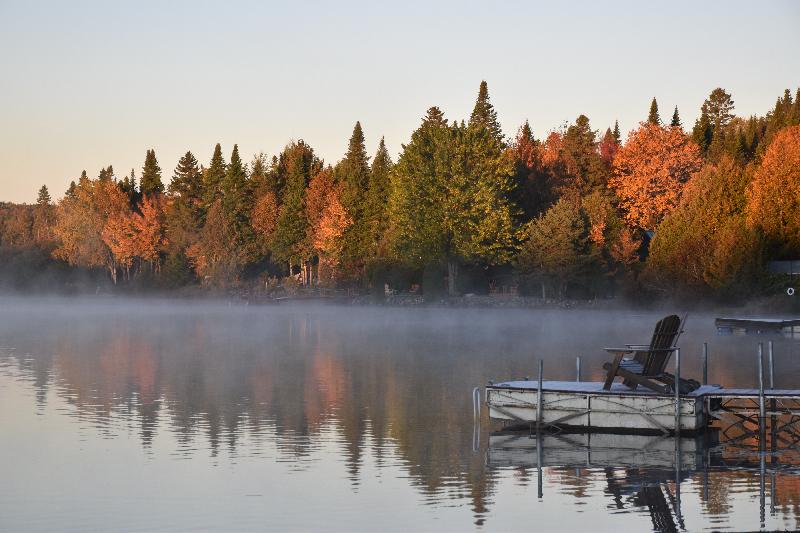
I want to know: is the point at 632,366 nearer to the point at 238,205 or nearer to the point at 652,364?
the point at 652,364

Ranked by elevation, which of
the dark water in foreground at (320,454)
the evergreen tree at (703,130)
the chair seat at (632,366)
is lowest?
the dark water in foreground at (320,454)

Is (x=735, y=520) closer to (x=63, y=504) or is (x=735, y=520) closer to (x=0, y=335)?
(x=63, y=504)

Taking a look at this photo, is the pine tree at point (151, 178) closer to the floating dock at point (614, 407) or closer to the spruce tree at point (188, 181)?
the spruce tree at point (188, 181)

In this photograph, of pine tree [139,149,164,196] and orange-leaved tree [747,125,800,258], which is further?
pine tree [139,149,164,196]

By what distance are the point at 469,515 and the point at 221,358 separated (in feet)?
98.5

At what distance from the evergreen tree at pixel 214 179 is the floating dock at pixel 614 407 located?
10228 centimetres

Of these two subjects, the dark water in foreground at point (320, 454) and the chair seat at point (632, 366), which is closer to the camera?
the dark water in foreground at point (320, 454)

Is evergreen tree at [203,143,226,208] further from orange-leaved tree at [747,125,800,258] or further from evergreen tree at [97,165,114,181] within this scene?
orange-leaved tree at [747,125,800,258]

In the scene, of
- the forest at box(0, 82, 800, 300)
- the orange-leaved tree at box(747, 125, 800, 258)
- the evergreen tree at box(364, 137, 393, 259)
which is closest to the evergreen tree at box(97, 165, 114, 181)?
the forest at box(0, 82, 800, 300)

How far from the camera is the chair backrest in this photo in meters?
24.6

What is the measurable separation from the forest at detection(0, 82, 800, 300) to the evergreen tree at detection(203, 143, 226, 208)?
202 millimetres

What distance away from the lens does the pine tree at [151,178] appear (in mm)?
144250

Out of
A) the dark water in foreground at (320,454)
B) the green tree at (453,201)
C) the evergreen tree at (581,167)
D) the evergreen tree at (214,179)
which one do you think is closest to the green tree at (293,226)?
the evergreen tree at (214,179)

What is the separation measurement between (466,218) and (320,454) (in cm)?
7015
